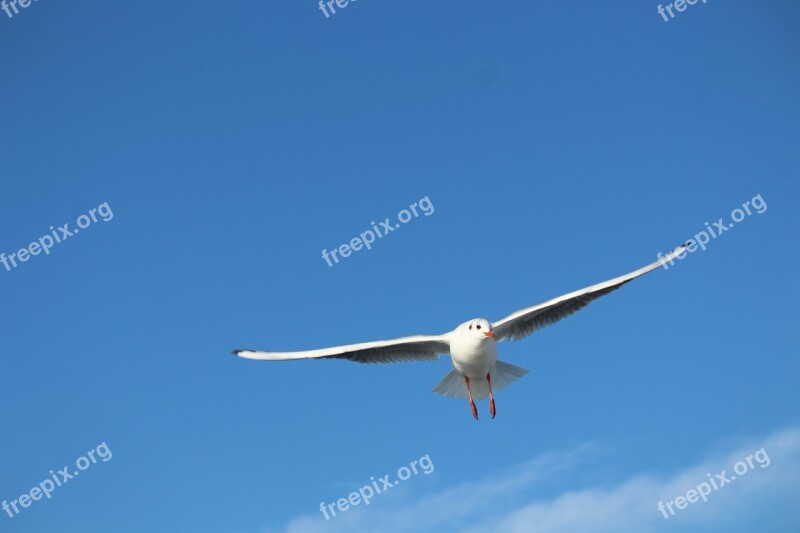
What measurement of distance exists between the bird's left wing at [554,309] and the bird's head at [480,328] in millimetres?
500

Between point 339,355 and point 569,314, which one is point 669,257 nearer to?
point 569,314

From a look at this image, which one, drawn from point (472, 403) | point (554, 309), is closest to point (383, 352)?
point (472, 403)

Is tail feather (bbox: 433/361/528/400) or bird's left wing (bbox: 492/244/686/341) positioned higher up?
bird's left wing (bbox: 492/244/686/341)

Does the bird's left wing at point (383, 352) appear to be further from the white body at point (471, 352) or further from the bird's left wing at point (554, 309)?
the bird's left wing at point (554, 309)

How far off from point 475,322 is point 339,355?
8.76 ft

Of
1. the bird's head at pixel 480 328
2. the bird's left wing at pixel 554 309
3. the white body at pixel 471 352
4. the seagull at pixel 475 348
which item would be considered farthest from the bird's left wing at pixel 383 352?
the bird's left wing at pixel 554 309

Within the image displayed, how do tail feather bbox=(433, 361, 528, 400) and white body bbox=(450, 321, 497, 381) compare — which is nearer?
white body bbox=(450, 321, 497, 381)

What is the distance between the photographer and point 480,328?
13852 mm

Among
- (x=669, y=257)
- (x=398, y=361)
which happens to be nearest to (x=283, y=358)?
(x=398, y=361)

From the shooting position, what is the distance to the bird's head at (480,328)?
45.1 feet

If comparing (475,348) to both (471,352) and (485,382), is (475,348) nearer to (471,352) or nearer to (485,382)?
(471,352)

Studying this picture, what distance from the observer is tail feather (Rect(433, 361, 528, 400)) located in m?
14.9

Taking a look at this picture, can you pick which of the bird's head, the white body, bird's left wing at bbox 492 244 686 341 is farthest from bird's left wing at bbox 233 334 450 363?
bird's left wing at bbox 492 244 686 341

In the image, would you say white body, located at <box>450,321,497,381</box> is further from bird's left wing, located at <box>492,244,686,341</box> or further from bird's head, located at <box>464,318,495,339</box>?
bird's left wing, located at <box>492,244,686,341</box>
